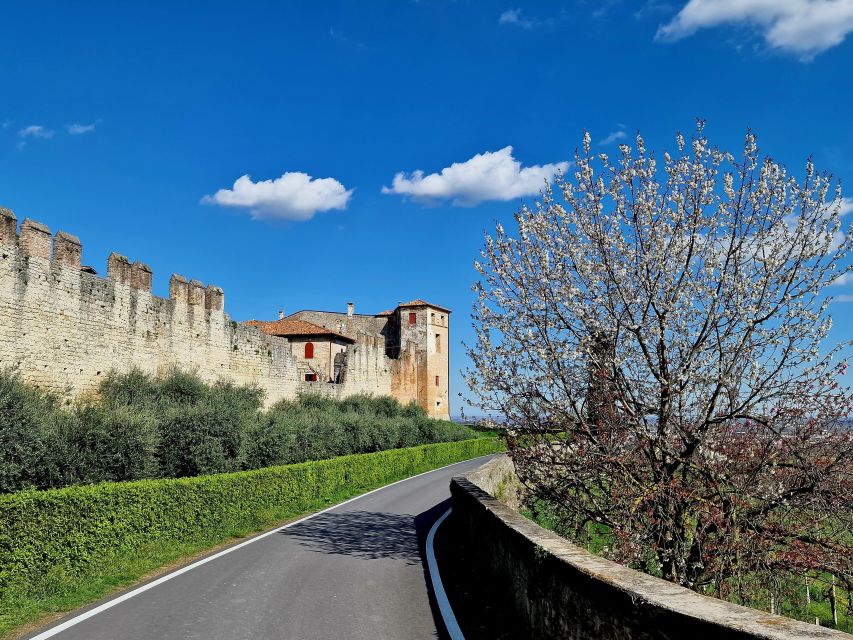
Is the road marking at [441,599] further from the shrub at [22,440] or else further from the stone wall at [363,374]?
the stone wall at [363,374]

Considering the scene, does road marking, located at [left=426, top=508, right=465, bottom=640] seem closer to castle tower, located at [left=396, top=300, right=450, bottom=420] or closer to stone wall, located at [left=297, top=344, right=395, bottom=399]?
stone wall, located at [left=297, top=344, right=395, bottom=399]

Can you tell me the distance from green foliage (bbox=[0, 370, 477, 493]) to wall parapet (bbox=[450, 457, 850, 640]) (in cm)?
941

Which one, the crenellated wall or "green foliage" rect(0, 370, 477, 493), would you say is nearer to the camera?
"green foliage" rect(0, 370, 477, 493)

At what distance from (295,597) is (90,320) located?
13.9 metres

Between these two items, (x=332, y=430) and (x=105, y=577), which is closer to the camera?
(x=105, y=577)

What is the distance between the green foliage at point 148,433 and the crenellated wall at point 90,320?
2.44 feet

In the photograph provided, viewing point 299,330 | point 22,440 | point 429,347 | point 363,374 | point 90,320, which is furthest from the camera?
point 429,347

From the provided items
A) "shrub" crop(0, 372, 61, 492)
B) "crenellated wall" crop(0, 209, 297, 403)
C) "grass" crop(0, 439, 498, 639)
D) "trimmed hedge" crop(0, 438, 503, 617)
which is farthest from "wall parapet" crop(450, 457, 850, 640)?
"crenellated wall" crop(0, 209, 297, 403)

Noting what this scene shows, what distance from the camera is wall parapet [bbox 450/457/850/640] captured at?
3.56 metres

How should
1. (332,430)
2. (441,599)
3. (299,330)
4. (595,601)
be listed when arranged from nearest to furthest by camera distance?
(595,601), (441,599), (332,430), (299,330)

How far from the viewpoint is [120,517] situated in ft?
36.8

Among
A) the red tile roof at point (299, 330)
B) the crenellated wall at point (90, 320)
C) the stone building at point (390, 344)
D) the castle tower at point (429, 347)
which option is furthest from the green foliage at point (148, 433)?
the castle tower at point (429, 347)

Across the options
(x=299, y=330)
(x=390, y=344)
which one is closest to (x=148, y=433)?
(x=299, y=330)

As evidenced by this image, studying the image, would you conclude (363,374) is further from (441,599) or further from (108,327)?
(441,599)
